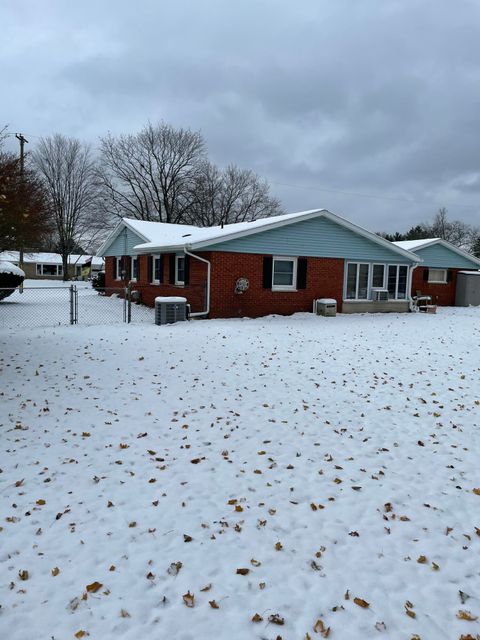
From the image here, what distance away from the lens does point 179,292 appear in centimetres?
1766

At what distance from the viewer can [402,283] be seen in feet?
68.8

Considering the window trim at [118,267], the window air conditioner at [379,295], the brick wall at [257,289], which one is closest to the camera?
the brick wall at [257,289]

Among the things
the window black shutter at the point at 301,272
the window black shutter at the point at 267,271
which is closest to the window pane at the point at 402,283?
the window black shutter at the point at 301,272

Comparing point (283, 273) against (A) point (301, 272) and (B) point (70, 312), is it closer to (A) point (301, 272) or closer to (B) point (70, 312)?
(A) point (301, 272)

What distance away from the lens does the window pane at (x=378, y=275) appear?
20095mm

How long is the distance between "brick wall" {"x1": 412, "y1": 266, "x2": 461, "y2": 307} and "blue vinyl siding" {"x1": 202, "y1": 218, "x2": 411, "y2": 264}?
4.40m

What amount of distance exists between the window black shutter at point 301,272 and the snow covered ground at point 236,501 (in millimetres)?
9113

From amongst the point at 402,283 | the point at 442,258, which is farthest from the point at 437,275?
the point at 402,283

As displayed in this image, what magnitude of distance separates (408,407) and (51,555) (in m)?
5.34

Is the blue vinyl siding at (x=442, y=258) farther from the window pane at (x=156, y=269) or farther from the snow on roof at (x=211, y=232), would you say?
the window pane at (x=156, y=269)

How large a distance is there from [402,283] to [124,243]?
14.1 meters

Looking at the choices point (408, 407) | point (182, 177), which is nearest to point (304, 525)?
point (408, 407)

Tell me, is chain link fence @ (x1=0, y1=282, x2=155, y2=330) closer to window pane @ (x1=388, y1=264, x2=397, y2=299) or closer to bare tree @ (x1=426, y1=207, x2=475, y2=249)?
window pane @ (x1=388, y1=264, x2=397, y2=299)

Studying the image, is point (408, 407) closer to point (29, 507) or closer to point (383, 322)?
point (29, 507)
